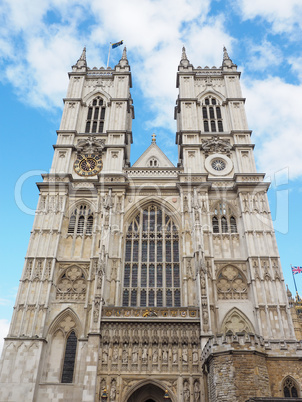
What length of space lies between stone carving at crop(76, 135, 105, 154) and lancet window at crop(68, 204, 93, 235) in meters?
5.05

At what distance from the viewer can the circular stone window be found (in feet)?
91.1

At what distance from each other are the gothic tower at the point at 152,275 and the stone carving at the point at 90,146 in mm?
94

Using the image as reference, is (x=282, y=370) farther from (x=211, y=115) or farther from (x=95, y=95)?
(x=95, y=95)

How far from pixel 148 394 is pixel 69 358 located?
4772mm

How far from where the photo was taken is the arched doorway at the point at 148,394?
1964 cm

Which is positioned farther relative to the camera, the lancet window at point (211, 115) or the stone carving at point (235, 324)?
the lancet window at point (211, 115)

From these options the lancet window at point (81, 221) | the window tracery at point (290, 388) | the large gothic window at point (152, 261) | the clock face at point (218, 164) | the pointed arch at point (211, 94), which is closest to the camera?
the window tracery at point (290, 388)

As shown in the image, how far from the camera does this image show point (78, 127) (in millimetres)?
30656

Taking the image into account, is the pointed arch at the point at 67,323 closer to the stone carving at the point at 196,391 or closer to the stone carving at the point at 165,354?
the stone carving at the point at 165,354

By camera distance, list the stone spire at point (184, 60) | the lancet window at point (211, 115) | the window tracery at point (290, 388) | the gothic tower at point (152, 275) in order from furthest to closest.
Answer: the stone spire at point (184, 60)
the lancet window at point (211, 115)
the gothic tower at point (152, 275)
the window tracery at point (290, 388)

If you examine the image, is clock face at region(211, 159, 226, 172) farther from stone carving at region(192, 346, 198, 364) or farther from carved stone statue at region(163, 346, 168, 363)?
carved stone statue at region(163, 346, 168, 363)

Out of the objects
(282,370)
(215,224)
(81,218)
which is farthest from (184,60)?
(282,370)

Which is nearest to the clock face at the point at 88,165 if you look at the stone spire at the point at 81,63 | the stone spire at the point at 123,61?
the stone spire at the point at 81,63

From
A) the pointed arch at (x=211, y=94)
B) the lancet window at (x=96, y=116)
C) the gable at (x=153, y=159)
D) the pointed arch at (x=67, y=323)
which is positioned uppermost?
the pointed arch at (x=211, y=94)
